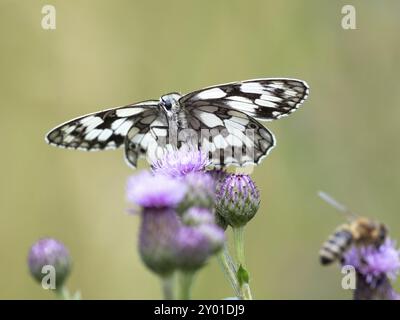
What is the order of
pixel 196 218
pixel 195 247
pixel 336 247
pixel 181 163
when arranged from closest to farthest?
pixel 195 247 → pixel 196 218 → pixel 336 247 → pixel 181 163

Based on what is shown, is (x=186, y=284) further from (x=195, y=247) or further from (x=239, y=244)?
(x=239, y=244)

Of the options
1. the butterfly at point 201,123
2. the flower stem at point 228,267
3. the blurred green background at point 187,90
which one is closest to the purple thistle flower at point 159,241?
the flower stem at point 228,267

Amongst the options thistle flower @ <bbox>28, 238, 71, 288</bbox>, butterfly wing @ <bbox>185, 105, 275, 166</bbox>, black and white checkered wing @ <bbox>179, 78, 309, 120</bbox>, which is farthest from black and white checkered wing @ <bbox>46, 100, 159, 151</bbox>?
thistle flower @ <bbox>28, 238, 71, 288</bbox>

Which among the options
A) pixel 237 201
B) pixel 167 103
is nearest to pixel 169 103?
pixel 167 103

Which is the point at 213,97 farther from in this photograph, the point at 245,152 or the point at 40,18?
the point at 40,18

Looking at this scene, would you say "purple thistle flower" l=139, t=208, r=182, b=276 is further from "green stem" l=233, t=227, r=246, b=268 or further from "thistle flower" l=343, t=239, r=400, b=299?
"thistle flower" l=343, t=239, r=400, b=299
